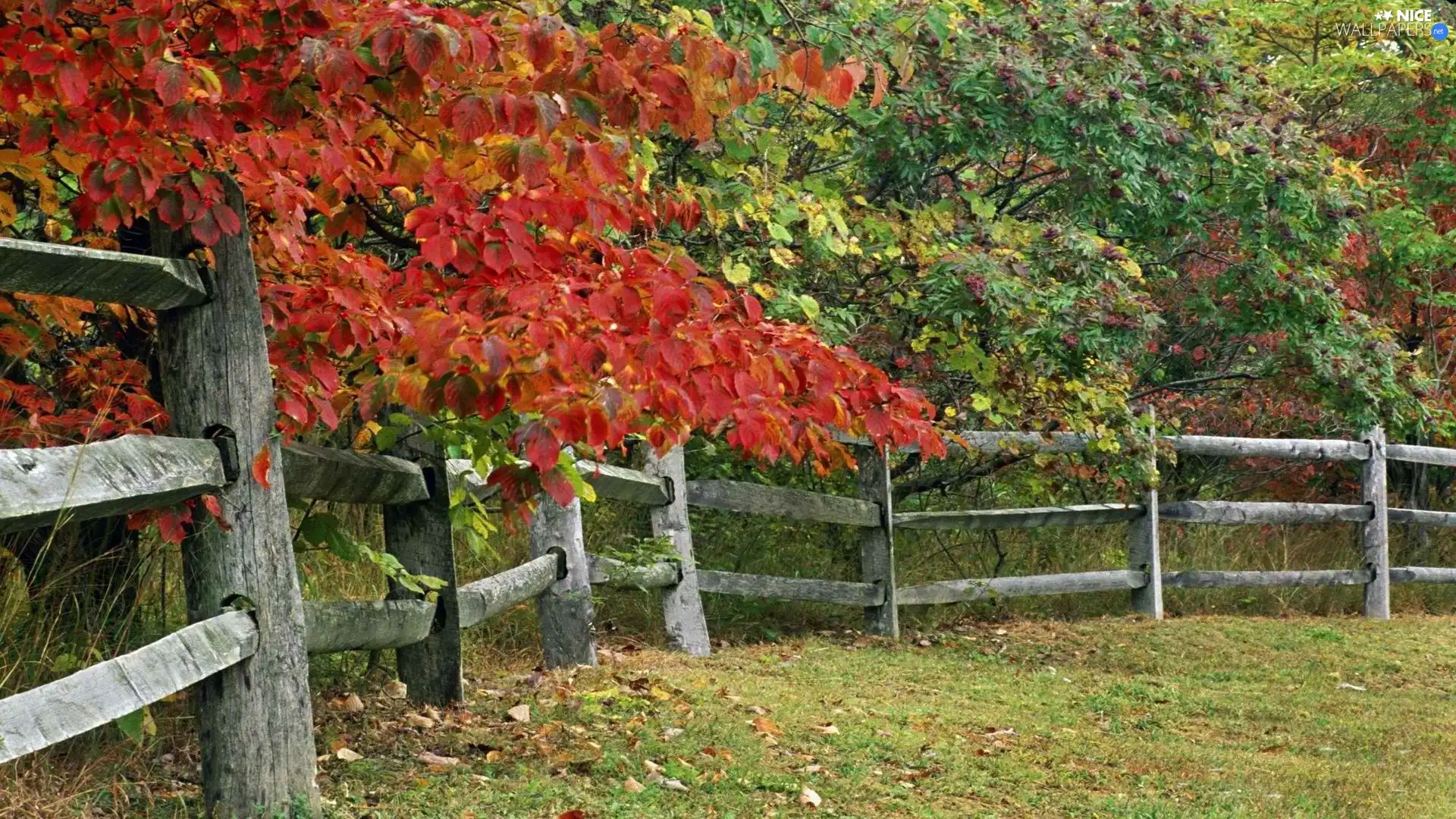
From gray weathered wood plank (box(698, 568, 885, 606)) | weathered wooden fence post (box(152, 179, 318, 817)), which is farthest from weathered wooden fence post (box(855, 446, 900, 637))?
weathered wooden fence post (box(152, 179, 318, 817))

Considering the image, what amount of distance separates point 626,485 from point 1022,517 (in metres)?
3.47

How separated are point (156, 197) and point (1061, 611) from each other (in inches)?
325

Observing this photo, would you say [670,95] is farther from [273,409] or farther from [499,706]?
[499,706]

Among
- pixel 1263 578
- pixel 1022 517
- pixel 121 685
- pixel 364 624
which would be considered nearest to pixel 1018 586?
pixel 1022 517

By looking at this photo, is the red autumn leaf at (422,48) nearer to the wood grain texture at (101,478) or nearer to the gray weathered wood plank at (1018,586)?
the wood grain texture at (101,478)

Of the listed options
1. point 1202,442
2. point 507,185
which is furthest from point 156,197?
point 1202,442

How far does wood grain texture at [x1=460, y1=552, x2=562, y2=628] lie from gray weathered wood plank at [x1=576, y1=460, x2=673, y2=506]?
42 centimetres

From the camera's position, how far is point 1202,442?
11078mm

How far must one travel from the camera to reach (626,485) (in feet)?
25.5

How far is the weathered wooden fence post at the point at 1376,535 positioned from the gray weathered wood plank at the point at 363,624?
858 cm

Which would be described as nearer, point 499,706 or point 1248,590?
point 499,706

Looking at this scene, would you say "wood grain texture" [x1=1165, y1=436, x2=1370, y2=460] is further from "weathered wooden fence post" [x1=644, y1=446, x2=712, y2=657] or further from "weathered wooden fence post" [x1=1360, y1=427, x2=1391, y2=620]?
"weathered wooden fence post" [x1=644, y1=446, x2=712, y2=657]

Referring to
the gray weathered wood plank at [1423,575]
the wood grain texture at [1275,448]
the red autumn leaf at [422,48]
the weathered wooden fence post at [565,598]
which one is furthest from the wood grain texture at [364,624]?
the gray weathered wood plank at [1423,575]

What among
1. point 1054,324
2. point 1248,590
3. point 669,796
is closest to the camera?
point 669,796
